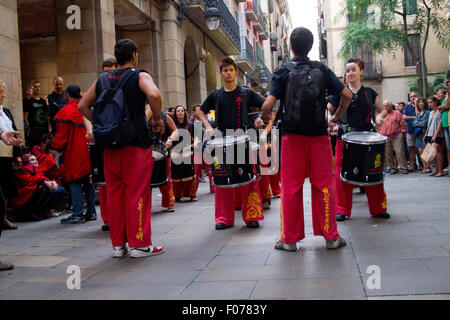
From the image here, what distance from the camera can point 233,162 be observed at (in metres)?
5.82

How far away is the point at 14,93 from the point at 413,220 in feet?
19.4

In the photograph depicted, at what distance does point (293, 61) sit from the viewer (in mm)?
4719

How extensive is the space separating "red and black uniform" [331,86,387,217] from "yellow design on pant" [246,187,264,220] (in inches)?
37.5

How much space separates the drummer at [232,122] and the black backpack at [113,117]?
1617mm

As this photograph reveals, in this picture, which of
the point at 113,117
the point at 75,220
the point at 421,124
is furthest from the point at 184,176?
the point at 421,124

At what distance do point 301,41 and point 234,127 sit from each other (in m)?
1.74

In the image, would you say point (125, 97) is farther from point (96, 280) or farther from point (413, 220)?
point (413, 220)

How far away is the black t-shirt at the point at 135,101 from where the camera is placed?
4637mm

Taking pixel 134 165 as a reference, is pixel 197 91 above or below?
above

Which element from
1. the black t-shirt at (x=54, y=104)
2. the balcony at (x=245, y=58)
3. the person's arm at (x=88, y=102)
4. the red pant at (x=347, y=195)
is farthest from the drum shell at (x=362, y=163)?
the balcony at (x=245, y=58)

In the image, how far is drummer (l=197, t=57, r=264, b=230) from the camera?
611cm

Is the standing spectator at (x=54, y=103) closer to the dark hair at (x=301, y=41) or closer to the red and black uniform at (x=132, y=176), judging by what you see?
the red and black uniform at (x=132, y=176)

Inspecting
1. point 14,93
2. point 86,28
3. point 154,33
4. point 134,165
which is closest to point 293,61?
Answer: point 134,165

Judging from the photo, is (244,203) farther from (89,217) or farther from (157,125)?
(89,217)
